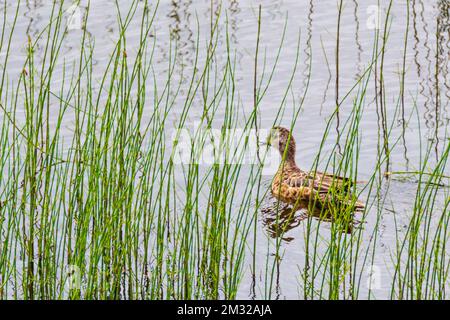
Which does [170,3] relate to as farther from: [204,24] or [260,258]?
[260,258]

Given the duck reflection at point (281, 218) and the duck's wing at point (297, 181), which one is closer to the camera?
the duck reflection at point (281, 218)

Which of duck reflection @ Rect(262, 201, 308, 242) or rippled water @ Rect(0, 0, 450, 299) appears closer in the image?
duck reflection @ Rect(262, 201, 308, 242)

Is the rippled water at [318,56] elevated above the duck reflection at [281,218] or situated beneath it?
elevated above

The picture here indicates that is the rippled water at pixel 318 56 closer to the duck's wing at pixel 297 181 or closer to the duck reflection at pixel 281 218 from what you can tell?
the duck reflection at pixel 281 218

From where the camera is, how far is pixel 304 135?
838 cm

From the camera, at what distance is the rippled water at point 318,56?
799 cm

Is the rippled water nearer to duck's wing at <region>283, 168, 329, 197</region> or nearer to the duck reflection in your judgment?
the duck reflection

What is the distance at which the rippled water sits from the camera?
7988 millimetres

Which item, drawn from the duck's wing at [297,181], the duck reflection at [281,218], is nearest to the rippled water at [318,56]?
the duck reflection at [281,218]

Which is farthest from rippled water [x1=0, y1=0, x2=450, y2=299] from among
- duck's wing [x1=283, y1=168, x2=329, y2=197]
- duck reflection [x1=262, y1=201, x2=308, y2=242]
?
duck's wing [x1=283, y1=168, x2=329, y2=197]

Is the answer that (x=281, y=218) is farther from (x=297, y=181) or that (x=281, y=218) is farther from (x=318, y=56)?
(x=318, y=56)

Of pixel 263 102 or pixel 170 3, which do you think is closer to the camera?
pixel 263 102
